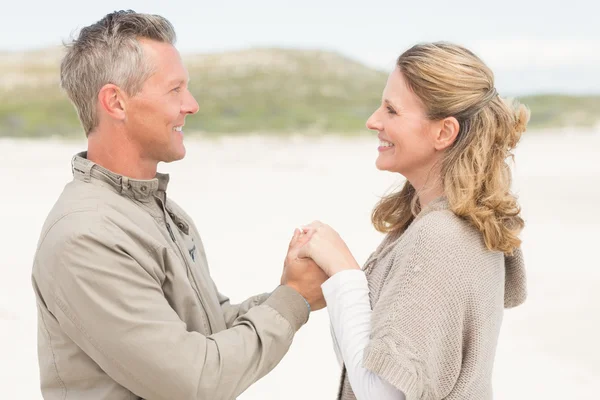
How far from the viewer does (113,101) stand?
2.45 m

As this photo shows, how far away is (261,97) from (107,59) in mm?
29166

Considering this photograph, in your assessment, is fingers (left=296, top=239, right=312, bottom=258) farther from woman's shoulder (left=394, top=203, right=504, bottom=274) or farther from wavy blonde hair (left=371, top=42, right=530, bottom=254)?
wavy blonde hair (left=371, top=42, right=530, bottom=254)

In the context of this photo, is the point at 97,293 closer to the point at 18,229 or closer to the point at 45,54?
the point at 18,229

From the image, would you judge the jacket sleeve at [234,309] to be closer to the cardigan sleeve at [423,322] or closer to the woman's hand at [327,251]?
the woman's hand at [327,251]

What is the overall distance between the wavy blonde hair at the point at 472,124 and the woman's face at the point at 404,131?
1.4 inches

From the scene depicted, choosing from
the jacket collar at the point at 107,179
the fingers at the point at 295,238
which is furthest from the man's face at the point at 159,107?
the fingers at the point at 295,238

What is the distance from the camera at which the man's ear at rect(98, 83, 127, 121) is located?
2426 mm

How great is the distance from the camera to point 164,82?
253cm

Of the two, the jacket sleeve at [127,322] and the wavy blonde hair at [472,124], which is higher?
the wavy blonde hair at [472,124]

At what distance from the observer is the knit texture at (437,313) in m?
2.20

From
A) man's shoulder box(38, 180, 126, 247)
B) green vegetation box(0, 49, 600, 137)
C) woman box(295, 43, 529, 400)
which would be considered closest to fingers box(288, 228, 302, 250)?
woman box(295, 43, 529, 400)

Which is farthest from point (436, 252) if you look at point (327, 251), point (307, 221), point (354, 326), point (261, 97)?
point (261, 97)

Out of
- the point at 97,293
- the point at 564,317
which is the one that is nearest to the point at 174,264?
the point at 97,293

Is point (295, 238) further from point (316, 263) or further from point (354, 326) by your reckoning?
point (354, 326)
